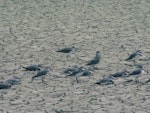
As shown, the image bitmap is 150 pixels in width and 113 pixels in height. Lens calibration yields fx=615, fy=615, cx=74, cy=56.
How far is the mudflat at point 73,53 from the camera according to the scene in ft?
34.7

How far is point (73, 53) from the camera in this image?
14984 millimetres

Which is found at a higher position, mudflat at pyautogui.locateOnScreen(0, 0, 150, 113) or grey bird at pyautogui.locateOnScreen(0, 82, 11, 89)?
grey bird at pyautogui.locateOnScreen(0, 82, 11, 89)

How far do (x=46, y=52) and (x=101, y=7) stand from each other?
10563 millimetres

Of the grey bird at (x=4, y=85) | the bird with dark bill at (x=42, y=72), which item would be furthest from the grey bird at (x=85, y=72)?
the grey bird at (x=4, y=85)

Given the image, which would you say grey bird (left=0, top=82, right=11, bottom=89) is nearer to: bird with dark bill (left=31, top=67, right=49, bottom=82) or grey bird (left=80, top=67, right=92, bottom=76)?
bird with dark bill (left=31, top=67, right=49, bottom=82)

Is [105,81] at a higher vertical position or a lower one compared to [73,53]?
higher

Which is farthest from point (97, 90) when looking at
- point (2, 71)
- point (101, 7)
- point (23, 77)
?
point (101, 7)

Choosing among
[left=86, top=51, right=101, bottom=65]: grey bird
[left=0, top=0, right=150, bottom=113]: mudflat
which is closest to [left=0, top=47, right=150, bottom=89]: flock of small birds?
[left=86, top=51, right=101, bottom=65]: grey bird

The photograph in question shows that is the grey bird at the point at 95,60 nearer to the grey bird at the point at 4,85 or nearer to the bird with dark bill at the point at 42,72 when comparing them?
the bird with dark bill at the point at 42,72

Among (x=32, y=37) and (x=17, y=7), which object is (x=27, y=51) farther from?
(x=17, y=7)

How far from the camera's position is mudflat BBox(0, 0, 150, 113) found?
34.7 feet

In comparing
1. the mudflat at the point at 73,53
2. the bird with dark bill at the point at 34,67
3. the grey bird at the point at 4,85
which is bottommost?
the mudflat at the point at 73,53

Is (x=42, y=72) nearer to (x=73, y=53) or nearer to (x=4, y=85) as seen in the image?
(x=4, y=85)

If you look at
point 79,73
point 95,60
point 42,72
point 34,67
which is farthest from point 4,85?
point 95,60
